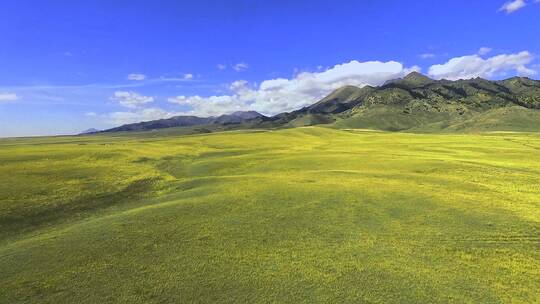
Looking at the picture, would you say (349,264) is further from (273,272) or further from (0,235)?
(0,235)

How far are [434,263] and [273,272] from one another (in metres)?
10.5

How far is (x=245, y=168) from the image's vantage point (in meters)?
75.2

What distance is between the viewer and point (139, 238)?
30.8m

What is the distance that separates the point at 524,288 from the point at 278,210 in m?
21.7

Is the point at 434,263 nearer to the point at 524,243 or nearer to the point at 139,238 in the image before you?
the point at 524,243

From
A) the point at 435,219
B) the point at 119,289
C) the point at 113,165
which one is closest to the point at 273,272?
the point at 119,289

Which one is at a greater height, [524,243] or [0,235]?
[0,235]

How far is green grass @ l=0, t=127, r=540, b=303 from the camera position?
22.1m

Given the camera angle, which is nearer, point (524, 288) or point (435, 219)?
point (524, 288)

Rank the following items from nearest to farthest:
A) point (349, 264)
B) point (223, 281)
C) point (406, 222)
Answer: point (223, 281) → point (349, 264) → point (406, 222)

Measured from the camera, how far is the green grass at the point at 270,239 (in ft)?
72.6

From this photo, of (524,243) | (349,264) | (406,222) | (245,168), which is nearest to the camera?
(349,264)

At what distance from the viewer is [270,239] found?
30641 mm

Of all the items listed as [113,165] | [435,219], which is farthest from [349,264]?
[113,165]
